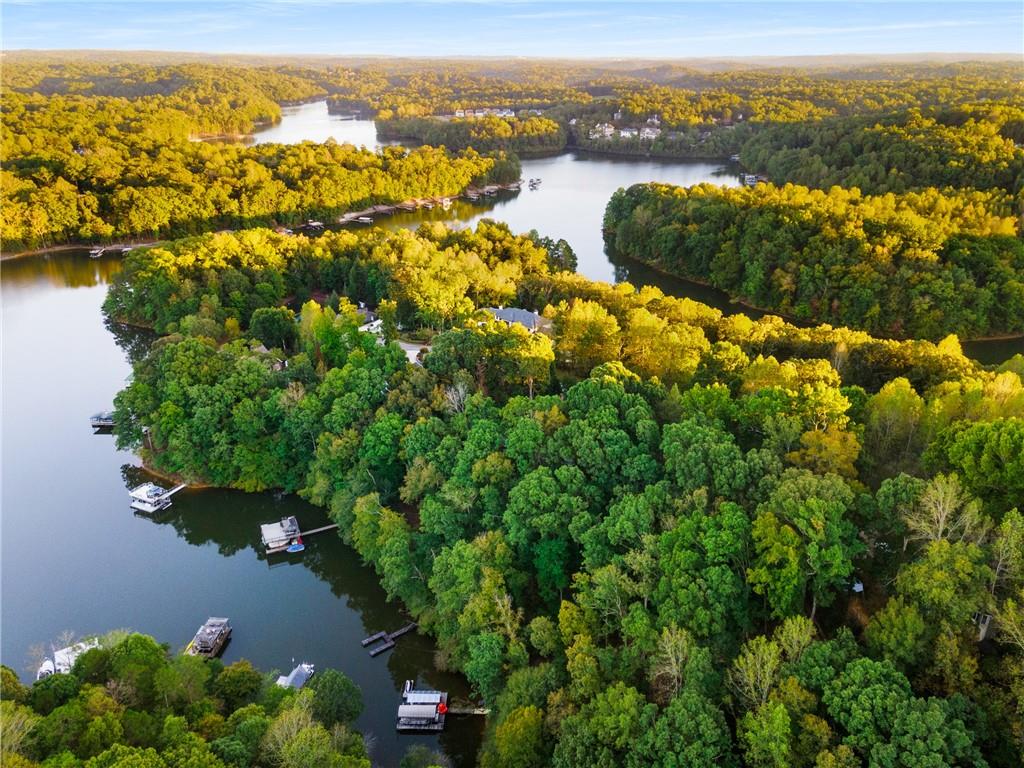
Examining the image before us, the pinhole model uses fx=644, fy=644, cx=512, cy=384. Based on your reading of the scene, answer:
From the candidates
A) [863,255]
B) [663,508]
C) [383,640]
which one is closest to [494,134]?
[863,255]

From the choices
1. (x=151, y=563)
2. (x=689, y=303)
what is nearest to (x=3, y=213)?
(x=151, y=563)

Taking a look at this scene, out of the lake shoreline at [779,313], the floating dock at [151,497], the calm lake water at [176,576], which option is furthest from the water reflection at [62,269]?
the lake shoreline at [779,313]

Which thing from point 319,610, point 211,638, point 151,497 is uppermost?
point 151,497

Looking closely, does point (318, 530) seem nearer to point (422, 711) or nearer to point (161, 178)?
point (422, 711)

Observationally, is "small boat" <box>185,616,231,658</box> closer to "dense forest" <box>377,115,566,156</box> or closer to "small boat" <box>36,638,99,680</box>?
"small boat" <box>36,638,99,680</box>

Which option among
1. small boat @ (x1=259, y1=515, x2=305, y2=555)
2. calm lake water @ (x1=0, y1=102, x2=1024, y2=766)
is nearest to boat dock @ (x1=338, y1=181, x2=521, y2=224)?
calm lake water @ (x1=0, y1=102, x2=1024, y2=766)
